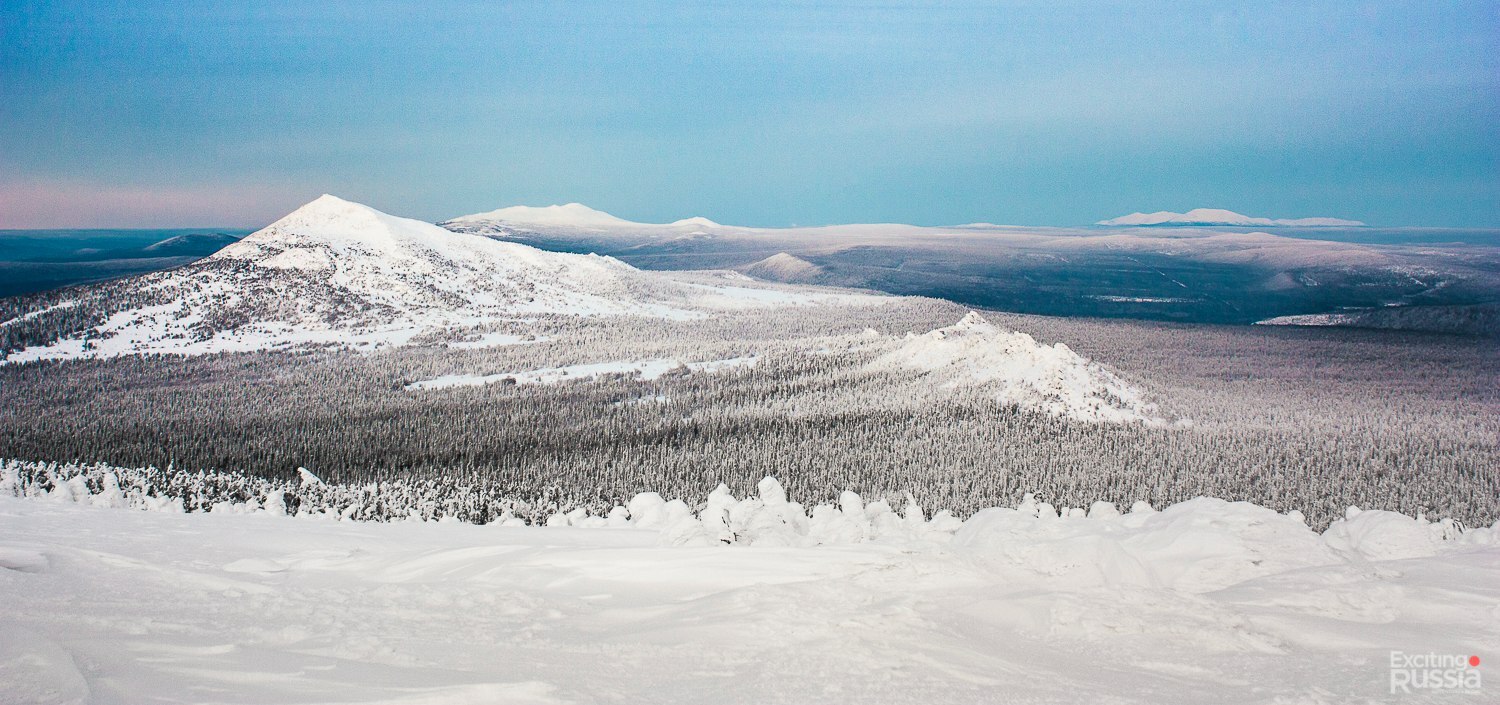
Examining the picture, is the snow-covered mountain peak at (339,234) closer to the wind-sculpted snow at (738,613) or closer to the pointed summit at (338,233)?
the pointed summit at (338,233)

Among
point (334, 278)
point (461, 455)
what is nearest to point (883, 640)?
point (461, 455)

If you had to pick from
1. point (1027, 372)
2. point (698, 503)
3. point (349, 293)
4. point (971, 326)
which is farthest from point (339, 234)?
point (698, 503)

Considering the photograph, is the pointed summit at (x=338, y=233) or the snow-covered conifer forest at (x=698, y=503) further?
the pointed summit at (x=338, y=233)

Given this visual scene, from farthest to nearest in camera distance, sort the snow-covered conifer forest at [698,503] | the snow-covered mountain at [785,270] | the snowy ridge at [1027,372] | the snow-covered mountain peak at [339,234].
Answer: the snow-covered mountain at [785,270]
the snow-covered mountain peak at [339,234]
the snowy ridge at [1027,372]
the snow-covered conifer forest at [698,503]

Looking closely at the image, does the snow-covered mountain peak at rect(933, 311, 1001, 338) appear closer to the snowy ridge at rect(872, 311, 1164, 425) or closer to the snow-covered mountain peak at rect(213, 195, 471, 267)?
the snowy ridge at rect(872, 311, 1164, 425)

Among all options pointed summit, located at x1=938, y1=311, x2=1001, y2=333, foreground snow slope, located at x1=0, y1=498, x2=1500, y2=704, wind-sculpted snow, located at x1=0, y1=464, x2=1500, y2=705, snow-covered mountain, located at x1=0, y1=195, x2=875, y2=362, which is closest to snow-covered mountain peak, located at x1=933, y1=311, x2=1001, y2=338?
pointed summit, located at x1=938, y1=311, x2=1001, y2=333

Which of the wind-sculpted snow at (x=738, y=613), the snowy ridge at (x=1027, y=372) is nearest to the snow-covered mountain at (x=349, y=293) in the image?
the snowy ridge at (x=1027, y=372)

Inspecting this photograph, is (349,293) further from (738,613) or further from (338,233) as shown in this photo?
(738,613)
